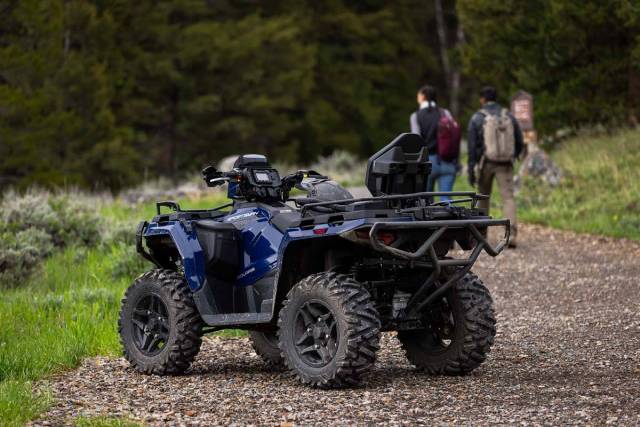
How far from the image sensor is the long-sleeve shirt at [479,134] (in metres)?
14.9

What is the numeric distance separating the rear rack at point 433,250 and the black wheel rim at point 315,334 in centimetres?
55

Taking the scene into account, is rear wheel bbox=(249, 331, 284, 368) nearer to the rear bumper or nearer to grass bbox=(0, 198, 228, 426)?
grass bbox=(0, 198, 228, 426)

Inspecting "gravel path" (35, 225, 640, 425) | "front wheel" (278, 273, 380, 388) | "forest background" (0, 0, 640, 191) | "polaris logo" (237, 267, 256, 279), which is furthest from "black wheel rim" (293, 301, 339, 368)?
"forest background" (0, 0, 640, 191)

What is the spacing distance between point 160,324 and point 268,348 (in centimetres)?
80

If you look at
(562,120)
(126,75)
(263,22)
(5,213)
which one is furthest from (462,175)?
(263,22)

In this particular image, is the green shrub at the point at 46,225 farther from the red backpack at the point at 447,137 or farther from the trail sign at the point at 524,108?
the trail sign at the point at 524,108

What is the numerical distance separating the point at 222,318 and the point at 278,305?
444 millimetres

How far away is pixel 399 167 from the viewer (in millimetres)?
7562

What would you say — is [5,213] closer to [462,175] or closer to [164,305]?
[164,305]

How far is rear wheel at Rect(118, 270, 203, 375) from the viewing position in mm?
8094

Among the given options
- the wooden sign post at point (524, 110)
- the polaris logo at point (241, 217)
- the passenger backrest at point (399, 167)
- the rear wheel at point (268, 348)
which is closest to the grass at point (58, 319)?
the rear wheel at point (268, 348)

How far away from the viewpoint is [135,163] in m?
36.6

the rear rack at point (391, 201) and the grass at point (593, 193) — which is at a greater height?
the grass at point (593, 193)

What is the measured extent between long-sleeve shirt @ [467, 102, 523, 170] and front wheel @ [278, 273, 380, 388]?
25.5 feet
